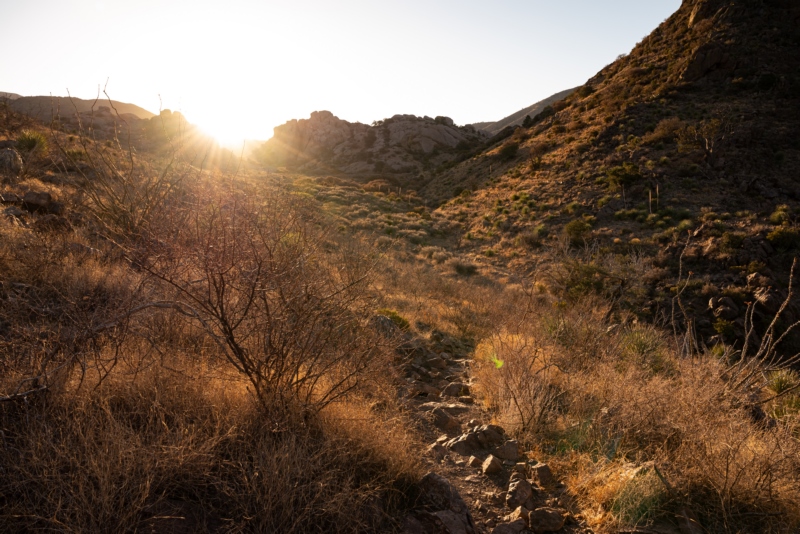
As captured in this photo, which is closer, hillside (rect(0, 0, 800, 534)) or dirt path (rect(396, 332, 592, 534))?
hillside (rect(0, 0, 800, 534))

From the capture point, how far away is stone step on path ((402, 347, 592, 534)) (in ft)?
9.21

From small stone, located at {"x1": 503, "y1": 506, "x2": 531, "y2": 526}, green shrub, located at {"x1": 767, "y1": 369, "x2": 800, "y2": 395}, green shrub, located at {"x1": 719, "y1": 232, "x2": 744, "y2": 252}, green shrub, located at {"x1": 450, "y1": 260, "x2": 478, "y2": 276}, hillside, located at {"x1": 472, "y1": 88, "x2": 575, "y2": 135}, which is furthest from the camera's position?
hillside, located at {"x1": 472, "y1": 88, "x2": 575, "y2": 135}

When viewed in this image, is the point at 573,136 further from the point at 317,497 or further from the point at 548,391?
the point at 317,497

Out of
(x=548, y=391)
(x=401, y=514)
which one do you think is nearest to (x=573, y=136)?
(x=548, y=391)

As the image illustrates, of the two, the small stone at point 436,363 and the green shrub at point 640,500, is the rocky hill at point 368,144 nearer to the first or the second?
the small stone at point 436,363

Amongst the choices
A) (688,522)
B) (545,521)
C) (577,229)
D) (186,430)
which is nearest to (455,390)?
(545,521)

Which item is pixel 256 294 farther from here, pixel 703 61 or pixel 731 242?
pixel 703 61

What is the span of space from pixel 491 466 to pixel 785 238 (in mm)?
16780

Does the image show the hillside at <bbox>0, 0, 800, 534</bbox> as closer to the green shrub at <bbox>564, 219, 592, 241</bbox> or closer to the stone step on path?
the stone step on path

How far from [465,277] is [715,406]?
40.7 feet

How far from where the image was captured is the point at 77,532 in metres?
1.88

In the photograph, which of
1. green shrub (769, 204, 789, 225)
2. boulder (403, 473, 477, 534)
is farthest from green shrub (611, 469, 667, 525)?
green shrub (769, 204, 789, 225)

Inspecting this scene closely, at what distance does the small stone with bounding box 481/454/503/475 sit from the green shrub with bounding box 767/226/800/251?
16.5m

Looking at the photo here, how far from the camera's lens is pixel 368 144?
6094 centimetres
